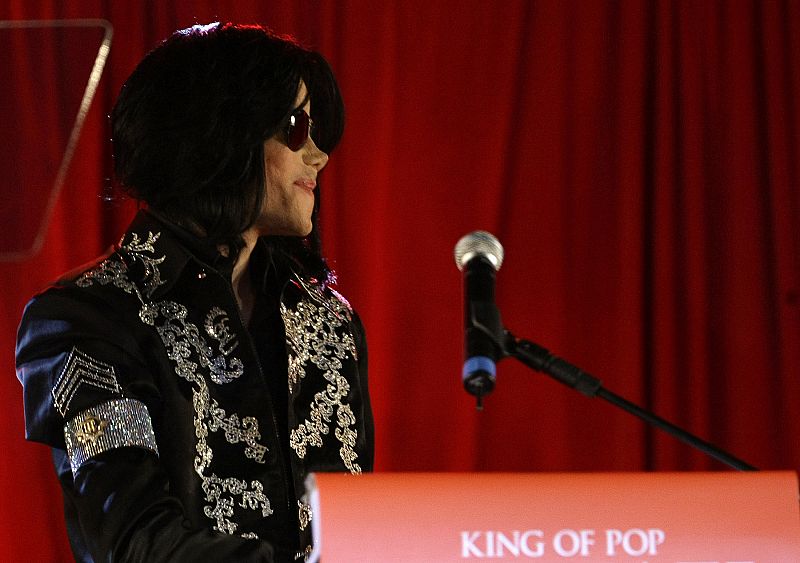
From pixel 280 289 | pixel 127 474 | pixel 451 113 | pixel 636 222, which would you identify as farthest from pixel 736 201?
pixel 127 474

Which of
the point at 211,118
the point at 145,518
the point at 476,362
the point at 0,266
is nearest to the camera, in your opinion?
the point at 476,362

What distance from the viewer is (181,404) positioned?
1.55 m

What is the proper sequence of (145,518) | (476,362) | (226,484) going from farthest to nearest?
(226,484) < (145,518) < (476,362)

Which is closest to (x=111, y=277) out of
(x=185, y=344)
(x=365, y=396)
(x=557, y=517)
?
(x=185, y=344)

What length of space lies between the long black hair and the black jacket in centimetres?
6

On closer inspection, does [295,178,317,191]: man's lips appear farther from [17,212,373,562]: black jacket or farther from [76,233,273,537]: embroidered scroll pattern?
[76,233,273,537]: embroidered scroll pattern

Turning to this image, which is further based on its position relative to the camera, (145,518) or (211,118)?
(211,118)

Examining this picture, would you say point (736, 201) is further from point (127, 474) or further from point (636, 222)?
point (127, 474)

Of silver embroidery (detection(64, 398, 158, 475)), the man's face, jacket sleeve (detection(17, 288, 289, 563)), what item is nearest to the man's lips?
the man's face

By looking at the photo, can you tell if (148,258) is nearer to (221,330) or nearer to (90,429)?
(221,330)

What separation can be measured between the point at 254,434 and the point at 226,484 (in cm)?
8

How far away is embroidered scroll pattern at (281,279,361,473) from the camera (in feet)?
5.56

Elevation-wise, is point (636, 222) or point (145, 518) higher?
point (636, 222)

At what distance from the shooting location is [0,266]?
8.73ft
